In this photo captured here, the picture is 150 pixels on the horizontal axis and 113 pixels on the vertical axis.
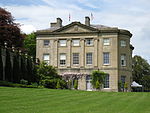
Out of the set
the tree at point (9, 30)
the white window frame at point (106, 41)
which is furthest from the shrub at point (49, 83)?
the white window frame at point (106, 41)

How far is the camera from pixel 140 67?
7181 cm

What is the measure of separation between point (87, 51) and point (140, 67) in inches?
1200

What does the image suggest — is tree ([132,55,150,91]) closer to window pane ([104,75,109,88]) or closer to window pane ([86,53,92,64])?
window pane ([104,75,109,88])

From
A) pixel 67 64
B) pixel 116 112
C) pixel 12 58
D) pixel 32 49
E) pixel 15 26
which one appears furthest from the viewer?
pixel 32 49

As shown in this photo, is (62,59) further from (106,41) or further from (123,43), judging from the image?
(123,43)

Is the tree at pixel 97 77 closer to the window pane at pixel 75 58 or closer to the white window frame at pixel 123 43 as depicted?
the window pane at pixel 75 58

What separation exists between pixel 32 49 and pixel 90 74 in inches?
907

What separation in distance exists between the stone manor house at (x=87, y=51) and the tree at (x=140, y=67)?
26031mm

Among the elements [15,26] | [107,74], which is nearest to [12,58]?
[15,26]

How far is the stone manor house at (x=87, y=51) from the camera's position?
44000 millimetres

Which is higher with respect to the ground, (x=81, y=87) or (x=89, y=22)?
(x=89, y=22)

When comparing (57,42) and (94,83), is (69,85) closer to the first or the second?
(94,83)

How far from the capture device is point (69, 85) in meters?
44.5

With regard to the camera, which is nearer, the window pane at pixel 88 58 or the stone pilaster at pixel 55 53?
the window pane at pixel 88 58
